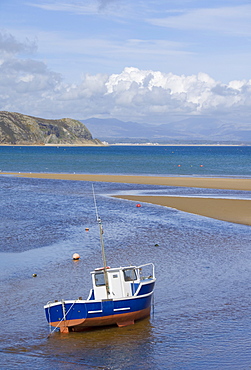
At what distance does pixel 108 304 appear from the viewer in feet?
62.2

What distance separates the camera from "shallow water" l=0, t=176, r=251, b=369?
16891 millimetres

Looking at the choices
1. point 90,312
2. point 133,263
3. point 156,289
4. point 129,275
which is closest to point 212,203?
point 133,263

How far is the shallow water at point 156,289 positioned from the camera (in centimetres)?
1689

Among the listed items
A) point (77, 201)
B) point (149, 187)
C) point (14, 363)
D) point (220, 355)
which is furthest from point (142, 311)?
point (149, 187)

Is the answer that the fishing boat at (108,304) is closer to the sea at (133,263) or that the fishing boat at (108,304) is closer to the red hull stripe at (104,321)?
the red hull stripe at (104,321)

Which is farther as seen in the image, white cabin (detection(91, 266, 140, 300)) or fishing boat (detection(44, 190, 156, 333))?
white cabin (detection(91, 266, 140, 300))

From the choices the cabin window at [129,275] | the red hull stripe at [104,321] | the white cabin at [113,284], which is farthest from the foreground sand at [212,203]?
the red hull stripe at [104,321]

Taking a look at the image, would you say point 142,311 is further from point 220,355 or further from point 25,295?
point 25,295

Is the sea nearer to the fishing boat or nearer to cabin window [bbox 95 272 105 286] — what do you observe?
the fishing boat

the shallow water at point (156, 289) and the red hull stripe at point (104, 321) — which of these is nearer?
the shallow water at point (156, 289)

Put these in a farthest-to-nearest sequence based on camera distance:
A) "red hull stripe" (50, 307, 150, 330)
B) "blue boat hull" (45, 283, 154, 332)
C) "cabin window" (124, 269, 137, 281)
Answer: "cabin window" (124, 269, 137, 281) → "red hull stripe" (50, 307, 150, 330) → "blue boat hull" (45, 283, 154, 332)

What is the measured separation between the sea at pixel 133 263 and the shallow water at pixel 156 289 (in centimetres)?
4

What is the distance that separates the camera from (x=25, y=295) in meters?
22.6

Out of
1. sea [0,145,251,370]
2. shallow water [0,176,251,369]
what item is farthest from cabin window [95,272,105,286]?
sea [0,145,251,370]
